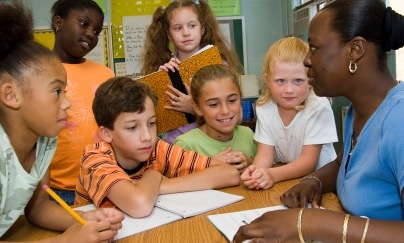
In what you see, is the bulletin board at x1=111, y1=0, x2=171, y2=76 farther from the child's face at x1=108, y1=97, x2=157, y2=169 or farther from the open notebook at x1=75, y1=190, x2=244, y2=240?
the open notebook at x1=75, y1=190, x2=244, y2=240

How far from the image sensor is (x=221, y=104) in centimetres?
167

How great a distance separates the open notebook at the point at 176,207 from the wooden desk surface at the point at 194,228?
0.02 meters

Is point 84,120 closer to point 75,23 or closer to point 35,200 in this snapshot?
point 75,23

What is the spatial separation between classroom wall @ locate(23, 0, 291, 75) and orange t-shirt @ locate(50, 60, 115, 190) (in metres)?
2.73

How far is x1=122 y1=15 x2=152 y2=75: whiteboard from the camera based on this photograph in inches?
157

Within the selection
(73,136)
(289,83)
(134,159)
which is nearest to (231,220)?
(134,159)

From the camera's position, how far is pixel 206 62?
1.71m

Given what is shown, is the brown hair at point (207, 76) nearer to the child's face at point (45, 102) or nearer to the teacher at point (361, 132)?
the teacher at point (361, 132)

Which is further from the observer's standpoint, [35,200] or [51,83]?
[35,200]

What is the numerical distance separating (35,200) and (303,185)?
0.74 meters

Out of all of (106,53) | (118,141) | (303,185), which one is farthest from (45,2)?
(303,185)

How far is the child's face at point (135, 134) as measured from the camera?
126cm

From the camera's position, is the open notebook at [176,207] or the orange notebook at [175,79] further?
the orange notebook at [175,79]

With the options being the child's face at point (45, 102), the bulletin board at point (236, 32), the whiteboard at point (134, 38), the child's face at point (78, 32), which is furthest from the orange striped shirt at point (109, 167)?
the bulletin board at point (236, 32)
